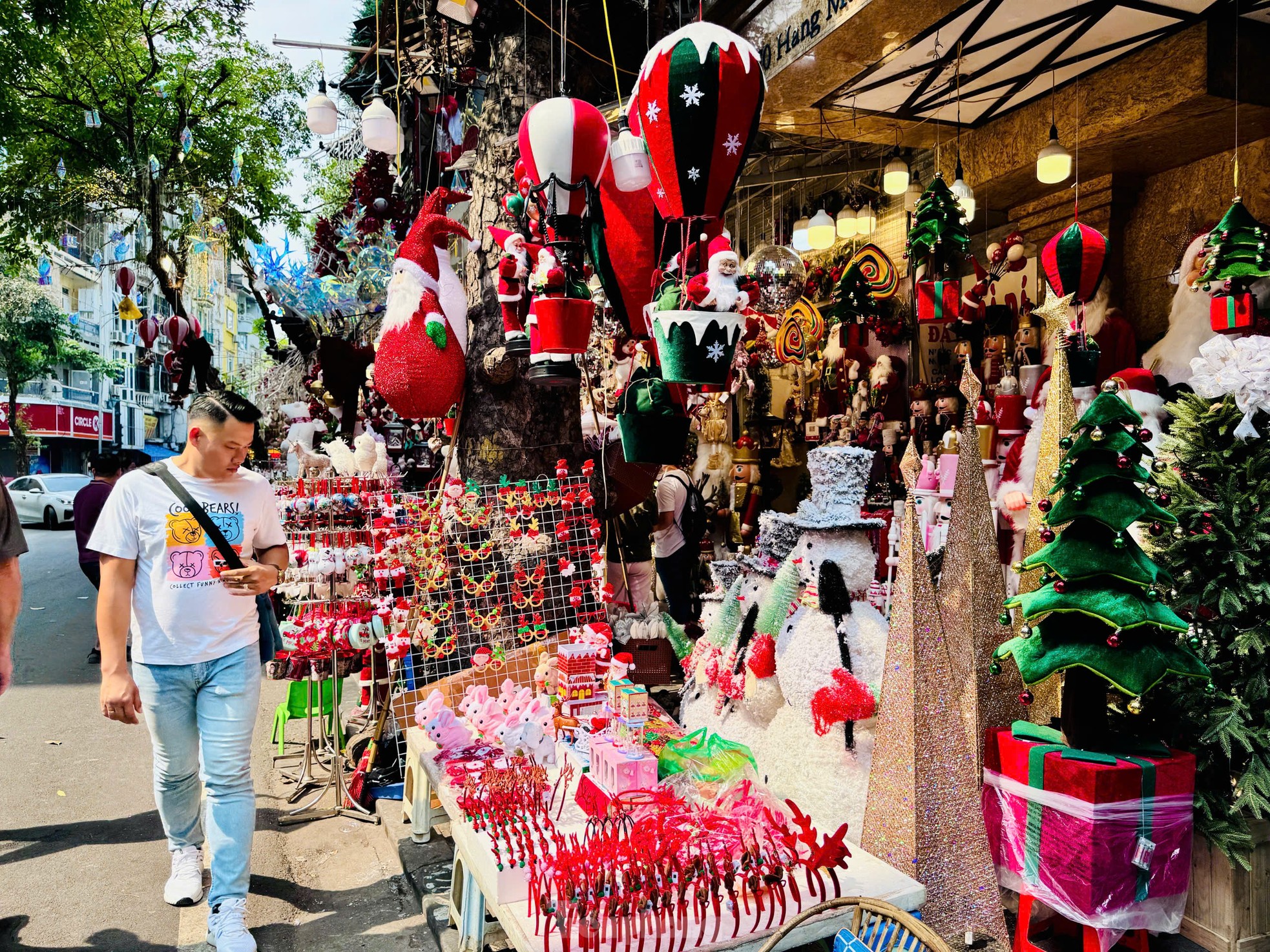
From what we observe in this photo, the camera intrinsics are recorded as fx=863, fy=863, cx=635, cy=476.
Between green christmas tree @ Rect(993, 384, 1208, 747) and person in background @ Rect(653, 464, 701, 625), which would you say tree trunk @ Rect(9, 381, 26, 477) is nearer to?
person in background @ Rect(653, 464, 701, 625)

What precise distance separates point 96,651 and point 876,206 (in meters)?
8.15

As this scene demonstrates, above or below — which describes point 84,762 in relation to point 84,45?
below

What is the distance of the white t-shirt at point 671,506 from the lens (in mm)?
6113

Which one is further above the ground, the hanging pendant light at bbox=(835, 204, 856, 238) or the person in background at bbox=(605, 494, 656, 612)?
the hanging pendant light at bbox=(835, 204, 856, 238)

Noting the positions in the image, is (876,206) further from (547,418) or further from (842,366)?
(547,418)

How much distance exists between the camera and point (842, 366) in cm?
766

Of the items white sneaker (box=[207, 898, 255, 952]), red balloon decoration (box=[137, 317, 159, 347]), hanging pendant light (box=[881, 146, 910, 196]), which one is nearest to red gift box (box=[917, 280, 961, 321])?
hanging pendant light (box=[881, 146, 910, 196])

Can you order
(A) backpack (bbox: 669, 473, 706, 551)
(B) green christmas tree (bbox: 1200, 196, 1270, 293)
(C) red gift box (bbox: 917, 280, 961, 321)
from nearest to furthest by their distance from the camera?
1. (B) green christmas tree (bbox: 1200, 196, 1270, 293)
2. (C) red gift box (bbox: 917, 280, 961, 321)
3. (A) backpack (bbox: 669, 473, 706, 551)

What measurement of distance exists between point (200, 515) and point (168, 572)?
218 mm

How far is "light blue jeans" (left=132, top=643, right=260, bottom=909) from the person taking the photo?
9.74 feet

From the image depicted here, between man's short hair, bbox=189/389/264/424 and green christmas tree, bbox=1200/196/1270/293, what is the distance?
3.88 meters

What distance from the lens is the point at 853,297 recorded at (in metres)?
6.63

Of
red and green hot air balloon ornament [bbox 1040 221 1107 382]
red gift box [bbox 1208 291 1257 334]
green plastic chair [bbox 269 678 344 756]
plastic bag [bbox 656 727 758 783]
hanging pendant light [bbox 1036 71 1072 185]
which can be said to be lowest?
green plastic chair [bbox 269 678 344 756]

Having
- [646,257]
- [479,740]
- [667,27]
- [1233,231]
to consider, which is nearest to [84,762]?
[479,740]
